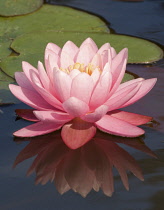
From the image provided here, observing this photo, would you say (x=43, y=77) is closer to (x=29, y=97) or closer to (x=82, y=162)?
(x=29, y=97)

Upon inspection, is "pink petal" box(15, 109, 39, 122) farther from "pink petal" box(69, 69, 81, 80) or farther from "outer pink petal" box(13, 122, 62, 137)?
"pink petal" box(69, 69, 81, 80)

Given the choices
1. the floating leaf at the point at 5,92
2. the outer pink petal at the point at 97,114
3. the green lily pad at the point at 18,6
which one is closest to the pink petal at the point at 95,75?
the outer pink petal at the point at 97,114

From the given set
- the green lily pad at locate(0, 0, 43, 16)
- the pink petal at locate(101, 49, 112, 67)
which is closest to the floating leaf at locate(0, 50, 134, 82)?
the pink petal at locate(101, 49, 112, 67)

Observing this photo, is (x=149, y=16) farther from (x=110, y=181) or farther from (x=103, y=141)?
(x=110, y=181)

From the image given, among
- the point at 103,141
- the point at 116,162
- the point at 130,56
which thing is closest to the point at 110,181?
Answer: the point at 116,162

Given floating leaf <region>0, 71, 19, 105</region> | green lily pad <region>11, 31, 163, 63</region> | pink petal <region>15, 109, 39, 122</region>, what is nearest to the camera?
pink petal <region>15, 109, 39, 122</region>

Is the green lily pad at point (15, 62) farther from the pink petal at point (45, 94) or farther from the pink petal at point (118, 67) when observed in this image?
the pink petal at point (118, 67)
